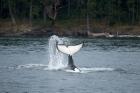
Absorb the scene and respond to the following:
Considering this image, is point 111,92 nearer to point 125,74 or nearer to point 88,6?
point 125,74

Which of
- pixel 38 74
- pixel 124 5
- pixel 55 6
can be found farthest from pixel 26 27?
pixel 38 74

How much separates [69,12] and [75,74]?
86564 mm

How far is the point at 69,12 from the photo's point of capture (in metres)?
138

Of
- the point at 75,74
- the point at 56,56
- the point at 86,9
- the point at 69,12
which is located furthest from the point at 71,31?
the point at 75,74

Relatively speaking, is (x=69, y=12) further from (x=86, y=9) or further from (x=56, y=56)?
(x=56, y=56)

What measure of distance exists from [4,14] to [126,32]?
28947 mm

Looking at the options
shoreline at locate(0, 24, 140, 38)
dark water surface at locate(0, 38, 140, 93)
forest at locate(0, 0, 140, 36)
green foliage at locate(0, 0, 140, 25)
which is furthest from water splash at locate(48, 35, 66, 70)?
green foliage at locate(0, 0, 140, 25)

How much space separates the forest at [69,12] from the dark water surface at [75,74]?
5161cm

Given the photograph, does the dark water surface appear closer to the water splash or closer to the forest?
the water splash

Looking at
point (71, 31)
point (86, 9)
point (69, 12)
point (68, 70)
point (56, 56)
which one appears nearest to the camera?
point (68, 70)

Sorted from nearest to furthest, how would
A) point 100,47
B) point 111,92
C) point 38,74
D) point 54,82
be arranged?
point 111,92, point 54,82, point 38,74, point 100,47

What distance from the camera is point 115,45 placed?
9062 centimetres

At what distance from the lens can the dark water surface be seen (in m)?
43.7

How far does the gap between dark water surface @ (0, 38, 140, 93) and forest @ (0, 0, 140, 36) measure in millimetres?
51611
